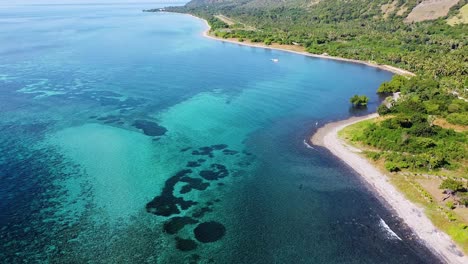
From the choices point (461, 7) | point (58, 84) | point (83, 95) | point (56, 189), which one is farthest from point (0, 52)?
point (461, 7)

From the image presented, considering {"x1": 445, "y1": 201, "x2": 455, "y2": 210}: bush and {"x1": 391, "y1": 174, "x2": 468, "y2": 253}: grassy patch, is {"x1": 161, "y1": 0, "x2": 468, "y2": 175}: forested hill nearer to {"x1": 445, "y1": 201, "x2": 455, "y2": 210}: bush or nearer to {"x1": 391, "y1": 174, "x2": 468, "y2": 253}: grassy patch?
{"x1": 391, "y1": 174, "x2": 468, "y2": 253}: grassy patch

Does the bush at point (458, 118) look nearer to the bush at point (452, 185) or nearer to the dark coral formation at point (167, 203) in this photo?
the bush at point (452, 185)

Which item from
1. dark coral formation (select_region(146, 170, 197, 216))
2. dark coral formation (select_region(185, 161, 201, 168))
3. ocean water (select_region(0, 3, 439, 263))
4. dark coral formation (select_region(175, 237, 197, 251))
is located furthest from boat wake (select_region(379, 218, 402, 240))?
dark coral formation (select_region(185, 161, 201, 168))

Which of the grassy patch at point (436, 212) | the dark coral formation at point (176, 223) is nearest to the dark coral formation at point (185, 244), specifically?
the dark coral formation at point (176, 223)

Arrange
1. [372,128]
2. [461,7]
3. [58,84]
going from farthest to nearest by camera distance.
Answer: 1. [461,7]
2. [58,84]
3. [372,128]

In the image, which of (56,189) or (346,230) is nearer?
(346,230)

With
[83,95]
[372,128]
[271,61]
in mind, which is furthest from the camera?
[271,61]

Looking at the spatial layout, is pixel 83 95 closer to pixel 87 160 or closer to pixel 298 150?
pixel 87 160

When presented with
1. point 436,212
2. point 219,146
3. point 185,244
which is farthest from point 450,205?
point 219,146
